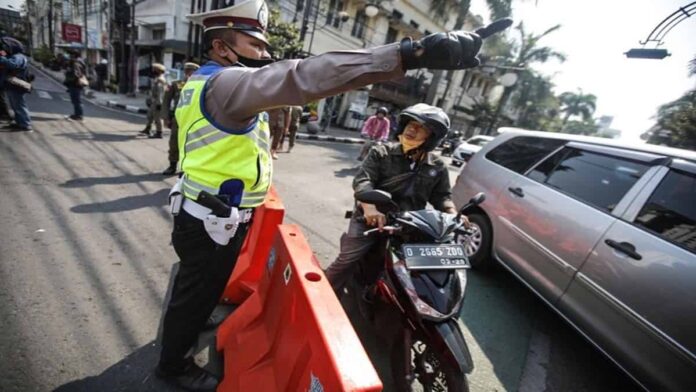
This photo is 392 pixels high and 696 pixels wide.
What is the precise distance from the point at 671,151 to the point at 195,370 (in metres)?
3.71

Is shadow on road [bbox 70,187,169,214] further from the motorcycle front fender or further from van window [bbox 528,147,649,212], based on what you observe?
van window [bbox 528,147,649,212]

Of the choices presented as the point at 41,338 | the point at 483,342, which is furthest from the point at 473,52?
the point at 41,338

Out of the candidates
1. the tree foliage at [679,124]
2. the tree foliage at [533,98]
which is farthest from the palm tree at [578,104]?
the tree foliage at [679,124]

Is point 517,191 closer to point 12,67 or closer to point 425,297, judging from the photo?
point 425,297

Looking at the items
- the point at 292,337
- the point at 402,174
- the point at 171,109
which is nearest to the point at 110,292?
the point at 292,337

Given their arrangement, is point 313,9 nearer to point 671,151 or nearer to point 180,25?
point 180,25

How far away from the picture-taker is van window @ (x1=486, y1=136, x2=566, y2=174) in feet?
11.6

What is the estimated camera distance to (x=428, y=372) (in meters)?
1.97

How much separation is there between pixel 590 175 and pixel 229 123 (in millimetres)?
3208

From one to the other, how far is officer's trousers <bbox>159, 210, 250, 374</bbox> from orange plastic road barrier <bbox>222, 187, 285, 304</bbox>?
0.77m

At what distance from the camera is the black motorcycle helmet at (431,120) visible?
2191 mm

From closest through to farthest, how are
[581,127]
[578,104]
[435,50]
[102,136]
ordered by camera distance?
[435,50] < [102,136] < [578,104] < [581,127]

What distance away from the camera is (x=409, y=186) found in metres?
2.55

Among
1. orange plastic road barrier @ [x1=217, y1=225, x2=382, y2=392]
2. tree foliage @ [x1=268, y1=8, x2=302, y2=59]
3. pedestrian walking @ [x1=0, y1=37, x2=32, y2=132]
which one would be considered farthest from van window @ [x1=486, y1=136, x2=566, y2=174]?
tree foliage @ [x1=268, y1=8, x2=302, y2=59]
